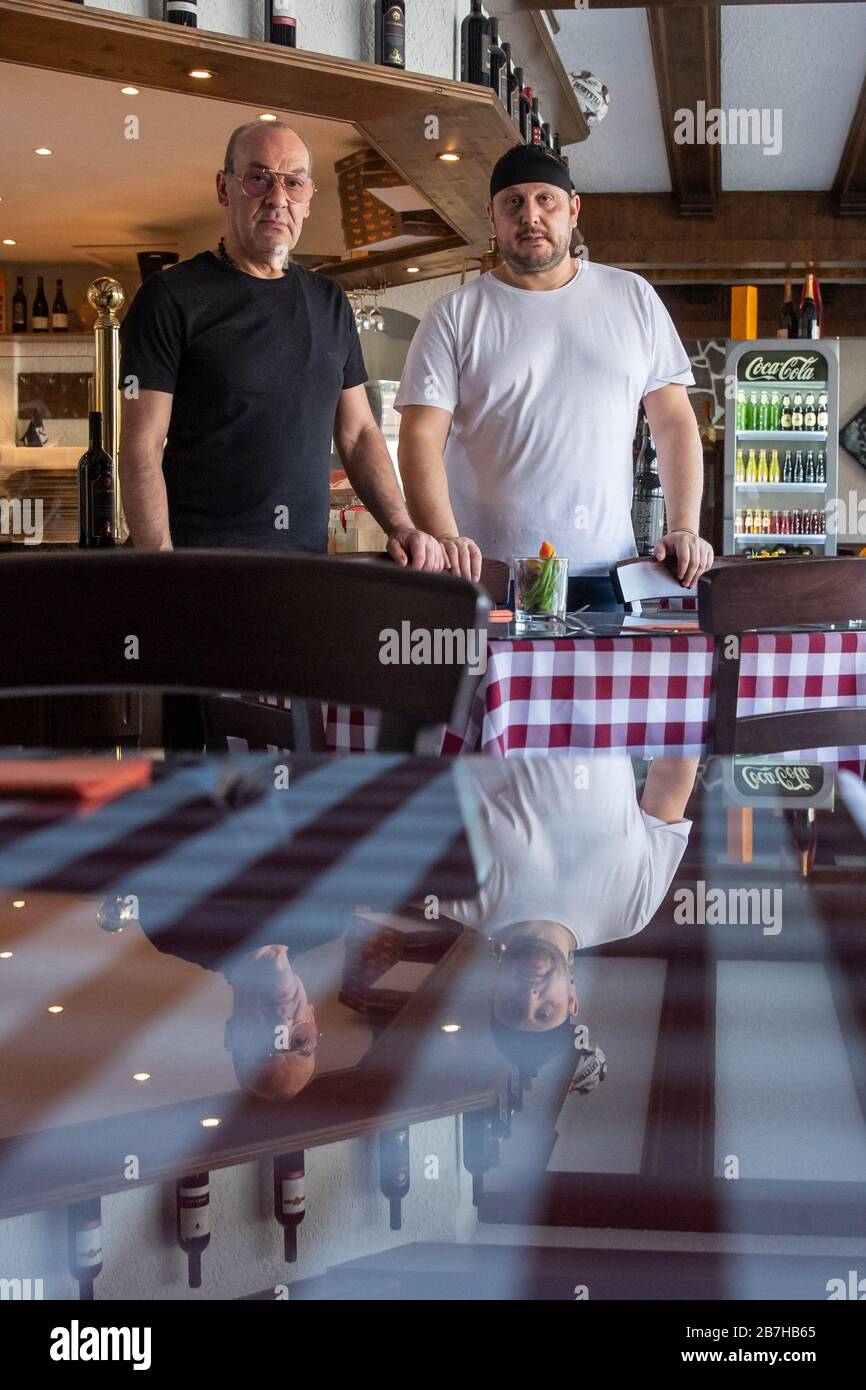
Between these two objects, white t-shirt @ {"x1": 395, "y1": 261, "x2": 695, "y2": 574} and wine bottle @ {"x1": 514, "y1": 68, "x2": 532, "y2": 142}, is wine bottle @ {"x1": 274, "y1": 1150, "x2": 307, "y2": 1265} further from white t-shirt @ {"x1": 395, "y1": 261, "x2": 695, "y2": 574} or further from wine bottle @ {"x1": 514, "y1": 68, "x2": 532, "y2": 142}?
wine bottle @ {"x1": 514, "y1": 68, "x2": 532, "y2": 142}

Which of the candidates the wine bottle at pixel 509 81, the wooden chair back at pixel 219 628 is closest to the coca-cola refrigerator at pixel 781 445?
the wine bottle at pixel 509 81

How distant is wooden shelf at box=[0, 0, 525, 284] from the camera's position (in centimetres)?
329

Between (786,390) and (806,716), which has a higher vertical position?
(786,390)

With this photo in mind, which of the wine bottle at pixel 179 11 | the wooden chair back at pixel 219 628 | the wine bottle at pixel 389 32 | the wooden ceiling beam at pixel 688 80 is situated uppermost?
the wooden ceiling beam at pixel 688 80

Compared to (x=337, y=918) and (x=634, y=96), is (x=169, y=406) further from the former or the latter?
(x=634, y=96)

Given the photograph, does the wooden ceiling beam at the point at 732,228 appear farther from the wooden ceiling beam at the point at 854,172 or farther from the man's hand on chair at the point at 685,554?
the man's hand on chair at the point at 685,554

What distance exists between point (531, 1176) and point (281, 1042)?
78 millimetres

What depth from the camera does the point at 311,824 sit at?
2.04 ft

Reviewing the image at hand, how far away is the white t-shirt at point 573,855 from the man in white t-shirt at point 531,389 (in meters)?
1.80

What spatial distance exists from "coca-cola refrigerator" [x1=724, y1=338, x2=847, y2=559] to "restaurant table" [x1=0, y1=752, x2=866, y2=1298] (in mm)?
7897

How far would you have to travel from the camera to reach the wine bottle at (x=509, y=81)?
464 centimetres

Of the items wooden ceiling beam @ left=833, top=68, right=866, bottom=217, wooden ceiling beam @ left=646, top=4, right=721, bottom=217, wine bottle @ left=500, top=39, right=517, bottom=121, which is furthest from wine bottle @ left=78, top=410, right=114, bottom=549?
wooden ceiling beam @ left=833, top=68, right=866, bottom=217

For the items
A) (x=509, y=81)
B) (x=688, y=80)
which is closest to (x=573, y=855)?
(x=509, y=81)

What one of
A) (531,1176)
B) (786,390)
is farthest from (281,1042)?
(786,390)
